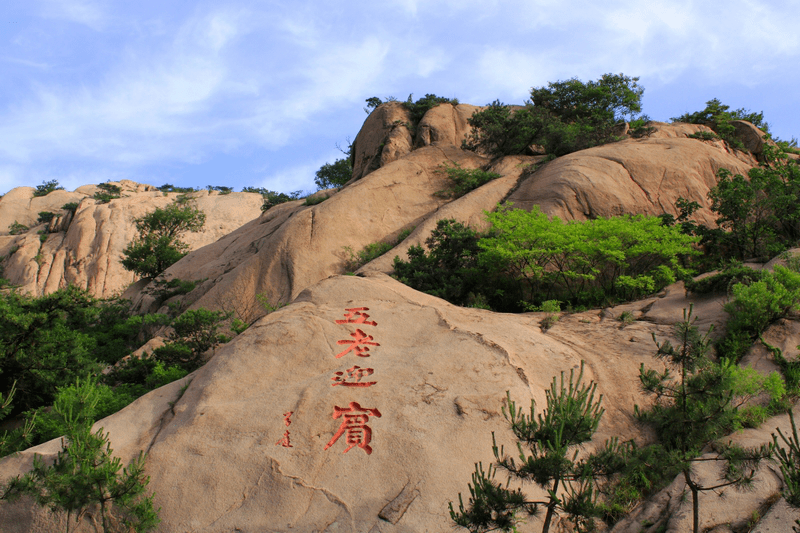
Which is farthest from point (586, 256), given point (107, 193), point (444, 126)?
→ point (107, 193)

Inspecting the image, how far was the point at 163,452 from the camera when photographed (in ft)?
25.1

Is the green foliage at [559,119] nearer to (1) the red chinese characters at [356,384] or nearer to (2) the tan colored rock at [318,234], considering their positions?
(2) the tan colored rock at [318,234]

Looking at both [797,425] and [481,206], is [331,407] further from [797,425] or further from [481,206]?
[481,206]

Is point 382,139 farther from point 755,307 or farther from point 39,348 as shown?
point 755,307

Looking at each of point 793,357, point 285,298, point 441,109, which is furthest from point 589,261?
point 441,109

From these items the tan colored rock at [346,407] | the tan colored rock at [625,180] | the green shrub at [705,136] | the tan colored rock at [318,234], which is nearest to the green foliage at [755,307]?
the tan colored rock at [346,407]

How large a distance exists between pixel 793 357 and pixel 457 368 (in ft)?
18.8

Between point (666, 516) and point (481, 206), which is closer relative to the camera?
point (666, 516)

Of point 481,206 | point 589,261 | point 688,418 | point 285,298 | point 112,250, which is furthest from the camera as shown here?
point 112,250
